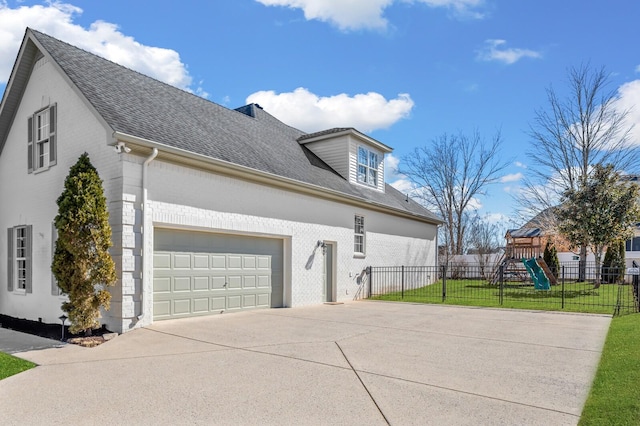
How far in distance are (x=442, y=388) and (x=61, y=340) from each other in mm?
7183

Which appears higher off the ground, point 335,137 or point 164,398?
point 335,137

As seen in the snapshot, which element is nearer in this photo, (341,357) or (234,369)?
(234,369)

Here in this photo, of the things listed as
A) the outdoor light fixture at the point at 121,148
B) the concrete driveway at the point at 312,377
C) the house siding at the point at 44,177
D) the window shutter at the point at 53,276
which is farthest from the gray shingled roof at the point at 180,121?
the concrete driveway at the point at 312,377

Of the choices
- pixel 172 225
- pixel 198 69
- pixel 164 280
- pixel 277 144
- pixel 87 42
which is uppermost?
pixel 87 42

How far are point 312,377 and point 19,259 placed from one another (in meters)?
10.1

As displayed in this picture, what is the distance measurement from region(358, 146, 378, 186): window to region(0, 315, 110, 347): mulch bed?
12839 millimetres

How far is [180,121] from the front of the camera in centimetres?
1181

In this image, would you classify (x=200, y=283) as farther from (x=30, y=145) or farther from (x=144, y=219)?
(x=30, y=145)

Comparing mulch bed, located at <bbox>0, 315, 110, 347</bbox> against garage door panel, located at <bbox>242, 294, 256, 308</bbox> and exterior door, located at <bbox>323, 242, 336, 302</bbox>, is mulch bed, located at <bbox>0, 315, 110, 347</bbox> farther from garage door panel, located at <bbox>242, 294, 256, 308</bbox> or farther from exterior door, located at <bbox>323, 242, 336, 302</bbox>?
exterior door, located at <bbox>323, 242, 336, 302</bbox>

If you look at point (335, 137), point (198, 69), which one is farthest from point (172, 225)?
point (335, 137)

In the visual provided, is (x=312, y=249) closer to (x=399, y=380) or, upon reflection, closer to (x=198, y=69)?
(x=198, y=69)

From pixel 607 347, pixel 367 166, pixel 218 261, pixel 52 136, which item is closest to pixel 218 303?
pixel 218 261

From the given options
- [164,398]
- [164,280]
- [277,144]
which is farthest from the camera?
[277,144]

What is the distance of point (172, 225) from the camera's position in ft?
32.4
